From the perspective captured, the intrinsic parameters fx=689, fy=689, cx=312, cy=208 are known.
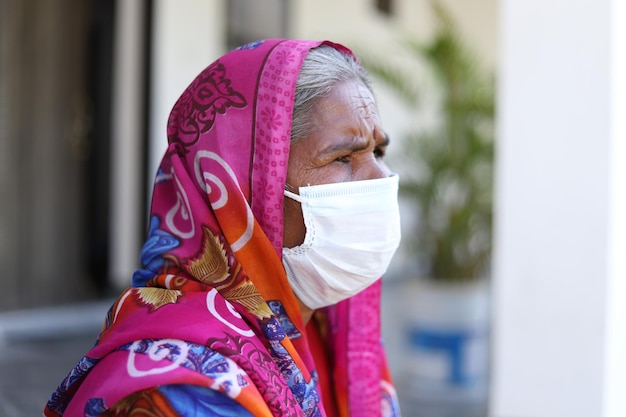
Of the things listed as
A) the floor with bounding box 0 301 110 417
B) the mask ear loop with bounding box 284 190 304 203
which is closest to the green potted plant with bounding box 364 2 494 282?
the floor with bounding box 0 301 110 417

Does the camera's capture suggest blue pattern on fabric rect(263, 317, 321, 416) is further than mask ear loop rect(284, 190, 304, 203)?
No

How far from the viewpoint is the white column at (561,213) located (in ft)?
7.37

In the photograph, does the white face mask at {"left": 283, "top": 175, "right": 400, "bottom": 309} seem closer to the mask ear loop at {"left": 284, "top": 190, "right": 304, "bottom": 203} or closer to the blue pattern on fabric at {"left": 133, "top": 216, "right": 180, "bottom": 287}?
the mask ear loop at {"left": 284, "top": 190, "right": 304, "bottom": 203}

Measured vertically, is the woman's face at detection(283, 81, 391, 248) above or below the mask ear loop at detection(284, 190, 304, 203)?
above

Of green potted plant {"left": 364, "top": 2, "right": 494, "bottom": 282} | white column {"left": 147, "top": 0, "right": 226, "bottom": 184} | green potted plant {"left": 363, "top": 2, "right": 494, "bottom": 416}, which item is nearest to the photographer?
green potted plant {"left": 363, "top": 2, "right": 494, "bottom": 416}

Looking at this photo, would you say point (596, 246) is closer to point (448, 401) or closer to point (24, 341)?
point (448, 401)

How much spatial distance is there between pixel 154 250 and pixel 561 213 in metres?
1.55

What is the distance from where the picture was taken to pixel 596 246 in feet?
7.43

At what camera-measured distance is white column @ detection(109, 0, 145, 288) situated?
5.41 m

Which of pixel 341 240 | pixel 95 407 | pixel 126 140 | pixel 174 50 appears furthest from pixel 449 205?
pixel 95 407

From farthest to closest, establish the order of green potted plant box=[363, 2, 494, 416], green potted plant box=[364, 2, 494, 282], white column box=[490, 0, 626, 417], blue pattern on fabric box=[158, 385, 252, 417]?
green potted plant box=[364, 2, 494, 282] < green potted plant box=[363, 2, 494, 416] < white column box=[490, 0, 626, 417] < blue pattern on fabric box=[158, 385, 252, 417]

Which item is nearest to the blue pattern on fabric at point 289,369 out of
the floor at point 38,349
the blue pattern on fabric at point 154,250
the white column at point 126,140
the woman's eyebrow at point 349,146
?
the blue pattern on fabric at point 154,250

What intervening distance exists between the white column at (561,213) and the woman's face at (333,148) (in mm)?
1167

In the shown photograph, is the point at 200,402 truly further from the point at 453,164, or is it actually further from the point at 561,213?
the point at 453,164
